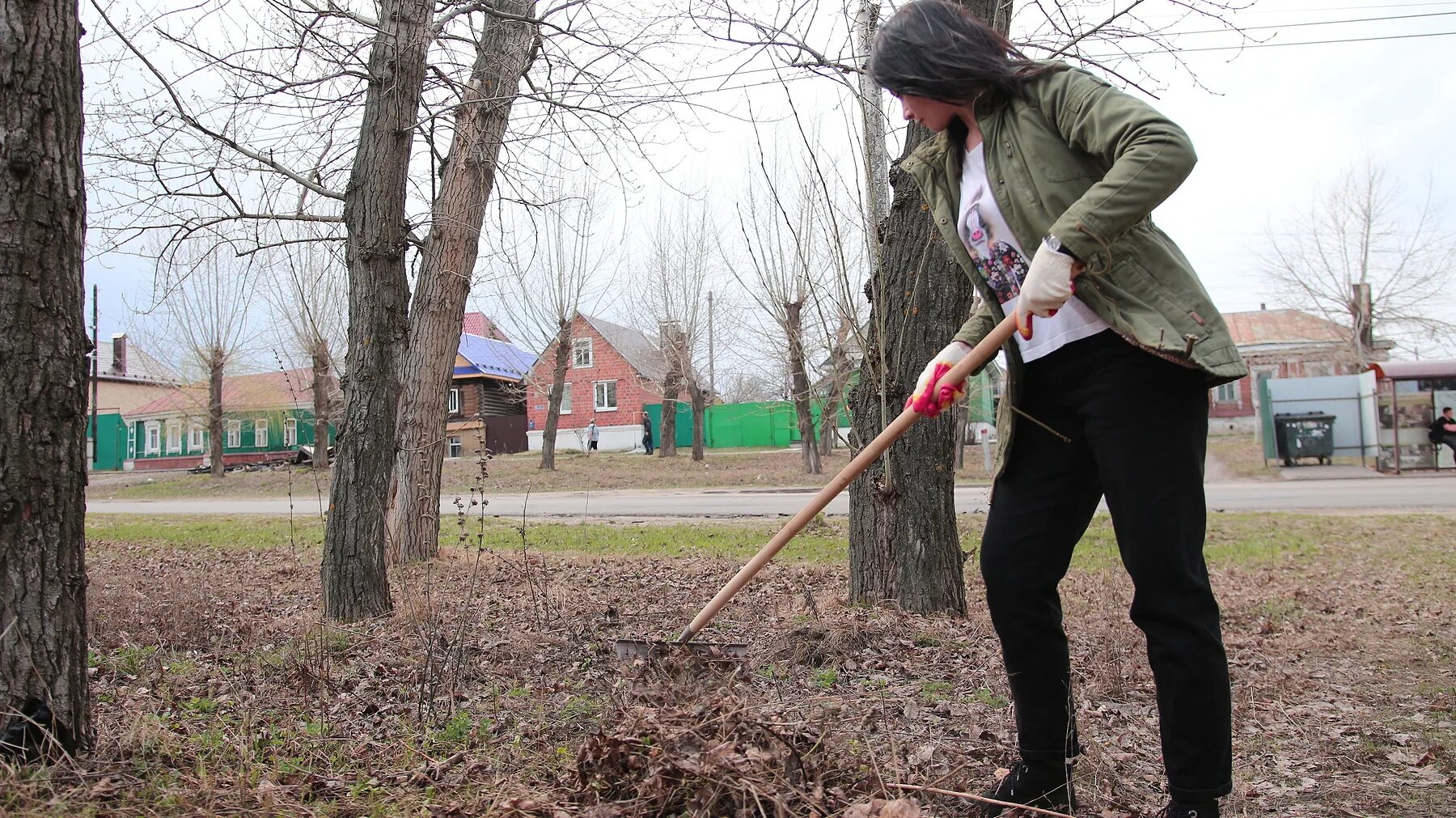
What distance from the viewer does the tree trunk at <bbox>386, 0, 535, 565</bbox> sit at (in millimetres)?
7926

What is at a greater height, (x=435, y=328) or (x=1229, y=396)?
(x=1229, y=396)

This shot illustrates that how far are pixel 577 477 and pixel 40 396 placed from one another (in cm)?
2069

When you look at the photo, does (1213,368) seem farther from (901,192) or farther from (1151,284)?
(901,192)

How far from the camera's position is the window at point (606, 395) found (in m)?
39.9

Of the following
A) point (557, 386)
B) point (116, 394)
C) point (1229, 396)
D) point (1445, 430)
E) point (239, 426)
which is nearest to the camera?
point (1445, 430)

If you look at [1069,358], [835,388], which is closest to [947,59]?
[1069,358]

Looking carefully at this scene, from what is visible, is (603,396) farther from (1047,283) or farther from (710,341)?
(1047,283)

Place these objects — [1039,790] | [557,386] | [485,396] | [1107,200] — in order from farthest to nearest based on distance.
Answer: [485,396]
[557,386]
[1039,790]
[1107,200]

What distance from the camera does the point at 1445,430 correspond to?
57.9 feet

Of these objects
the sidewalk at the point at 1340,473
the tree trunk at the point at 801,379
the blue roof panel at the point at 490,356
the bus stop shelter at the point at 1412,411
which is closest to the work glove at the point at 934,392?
the tree trunk at the point at 801,379

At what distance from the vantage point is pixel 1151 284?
2021mm

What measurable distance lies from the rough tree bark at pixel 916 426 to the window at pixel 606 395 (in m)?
35.3

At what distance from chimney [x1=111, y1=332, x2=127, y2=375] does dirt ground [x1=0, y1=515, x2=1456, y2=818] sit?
52.5 metres

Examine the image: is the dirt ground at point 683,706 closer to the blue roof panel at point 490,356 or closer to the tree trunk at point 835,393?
the tree trunk at point 835,393
